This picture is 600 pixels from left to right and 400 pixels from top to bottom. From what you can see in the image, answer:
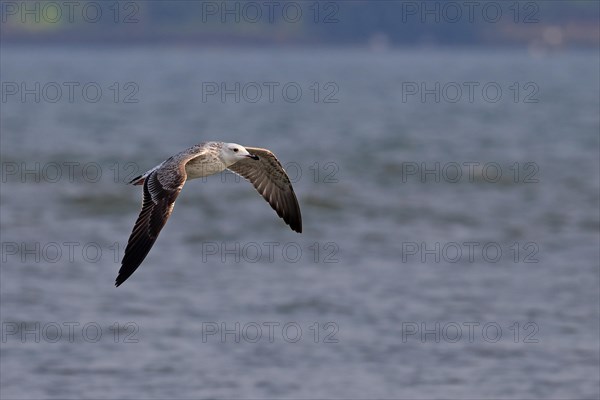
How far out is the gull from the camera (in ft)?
31.9

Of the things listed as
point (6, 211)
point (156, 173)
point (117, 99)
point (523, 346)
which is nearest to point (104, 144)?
point (6, 211)

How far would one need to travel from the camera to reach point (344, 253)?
18.8 m

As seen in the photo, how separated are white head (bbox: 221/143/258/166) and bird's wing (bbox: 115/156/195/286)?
641 millimetres

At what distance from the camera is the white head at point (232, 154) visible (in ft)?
35.5

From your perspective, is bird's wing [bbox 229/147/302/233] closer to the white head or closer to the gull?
the gull

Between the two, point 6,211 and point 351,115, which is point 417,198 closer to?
point 6,211

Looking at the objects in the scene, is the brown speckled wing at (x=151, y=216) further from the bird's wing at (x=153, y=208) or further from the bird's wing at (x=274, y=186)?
the bird's wing at (x=274, y=186)

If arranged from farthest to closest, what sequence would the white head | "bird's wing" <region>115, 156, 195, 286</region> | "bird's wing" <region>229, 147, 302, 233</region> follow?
"bird's wing" <region>229, 147, 302, 233</region> → the white head → "bird's wing" <region>115, 156, 195, 286</region>

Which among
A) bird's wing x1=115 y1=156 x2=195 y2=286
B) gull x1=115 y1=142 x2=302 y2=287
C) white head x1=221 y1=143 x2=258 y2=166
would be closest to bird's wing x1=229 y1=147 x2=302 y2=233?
gull x1=115 y1=142 x2=302 y2=287

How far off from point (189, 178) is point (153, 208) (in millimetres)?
1021

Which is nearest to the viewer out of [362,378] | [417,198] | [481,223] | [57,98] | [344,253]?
[362,378]

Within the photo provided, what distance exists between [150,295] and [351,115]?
36646 mm

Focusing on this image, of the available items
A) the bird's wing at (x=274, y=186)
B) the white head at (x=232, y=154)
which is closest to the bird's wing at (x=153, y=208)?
the white head at (x=232, y=154)

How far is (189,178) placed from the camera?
35.7 feet
